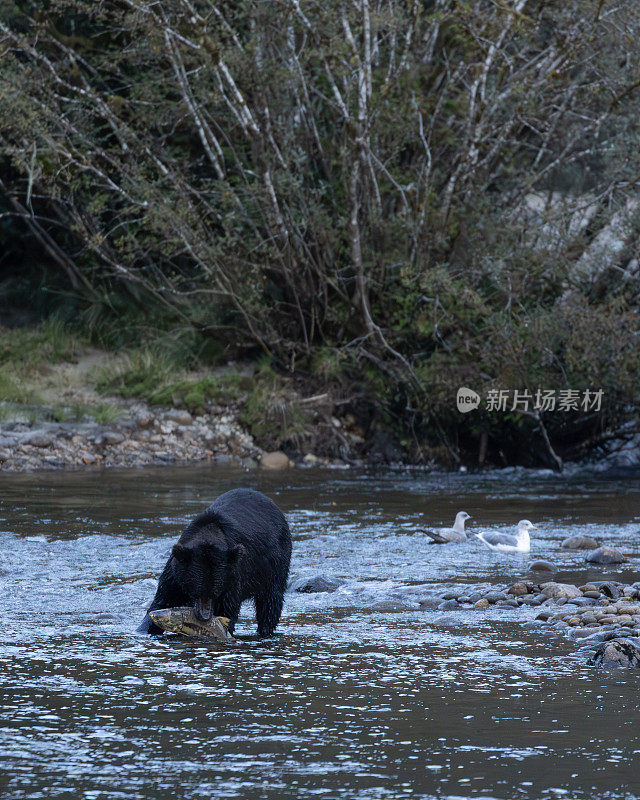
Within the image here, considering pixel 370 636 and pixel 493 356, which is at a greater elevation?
pixel 493 356

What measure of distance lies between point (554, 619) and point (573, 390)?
9027mm

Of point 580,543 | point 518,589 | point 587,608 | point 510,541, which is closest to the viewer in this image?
point 587,608

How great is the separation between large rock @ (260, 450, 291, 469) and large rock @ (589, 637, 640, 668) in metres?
10.5

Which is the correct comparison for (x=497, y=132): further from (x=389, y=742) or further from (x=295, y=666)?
(x=389, y=742)

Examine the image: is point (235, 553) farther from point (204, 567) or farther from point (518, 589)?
point (518, 589)

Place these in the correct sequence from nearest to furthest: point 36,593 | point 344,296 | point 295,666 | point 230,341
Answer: point 295,666
point 36,593
point 344,296
point 230,341

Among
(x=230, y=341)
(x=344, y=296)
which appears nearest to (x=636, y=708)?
(x=344, y=296)

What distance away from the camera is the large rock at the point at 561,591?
24.4ft

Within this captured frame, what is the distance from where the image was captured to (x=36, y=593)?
750 cm

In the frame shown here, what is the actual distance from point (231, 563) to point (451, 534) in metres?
4.31

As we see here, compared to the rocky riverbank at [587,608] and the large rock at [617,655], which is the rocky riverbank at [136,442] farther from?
the large rock at [617,655]

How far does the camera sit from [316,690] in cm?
529

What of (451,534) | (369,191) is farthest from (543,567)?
(369,191)

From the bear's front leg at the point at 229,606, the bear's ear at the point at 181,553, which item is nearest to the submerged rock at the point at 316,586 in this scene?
the bear's front leg at the point at 229,606
